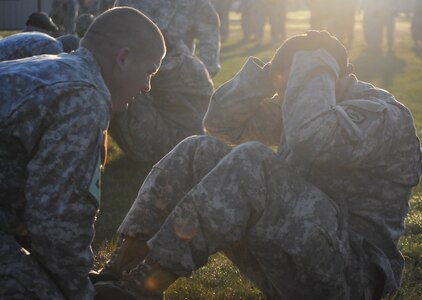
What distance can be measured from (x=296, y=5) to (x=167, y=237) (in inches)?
2463

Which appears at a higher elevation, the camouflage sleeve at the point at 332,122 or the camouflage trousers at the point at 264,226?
the camouflage sleeve at the point at 332,122

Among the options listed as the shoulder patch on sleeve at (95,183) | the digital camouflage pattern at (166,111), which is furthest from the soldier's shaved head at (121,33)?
the digital camouflage pattern at (166,111)

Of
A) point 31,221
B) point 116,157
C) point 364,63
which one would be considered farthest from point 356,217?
point 364,63

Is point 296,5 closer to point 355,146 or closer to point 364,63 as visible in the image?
point 364,63

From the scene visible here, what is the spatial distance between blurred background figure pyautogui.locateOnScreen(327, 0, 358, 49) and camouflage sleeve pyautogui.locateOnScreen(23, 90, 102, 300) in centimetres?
1707

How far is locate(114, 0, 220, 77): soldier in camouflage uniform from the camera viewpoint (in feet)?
25.6

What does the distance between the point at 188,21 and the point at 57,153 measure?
5.62 m

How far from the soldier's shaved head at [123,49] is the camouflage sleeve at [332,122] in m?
0.82

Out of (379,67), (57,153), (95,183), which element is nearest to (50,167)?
(57,153)

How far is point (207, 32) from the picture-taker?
27.7 ft

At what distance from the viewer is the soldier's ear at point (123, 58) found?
298 centimetres

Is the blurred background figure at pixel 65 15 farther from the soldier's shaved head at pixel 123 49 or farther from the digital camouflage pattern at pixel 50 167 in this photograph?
the digital camouflage pattern at pixel 50 167

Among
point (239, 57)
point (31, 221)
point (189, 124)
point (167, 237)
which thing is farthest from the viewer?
point (239, 57)

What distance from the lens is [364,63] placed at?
61.1 ft
